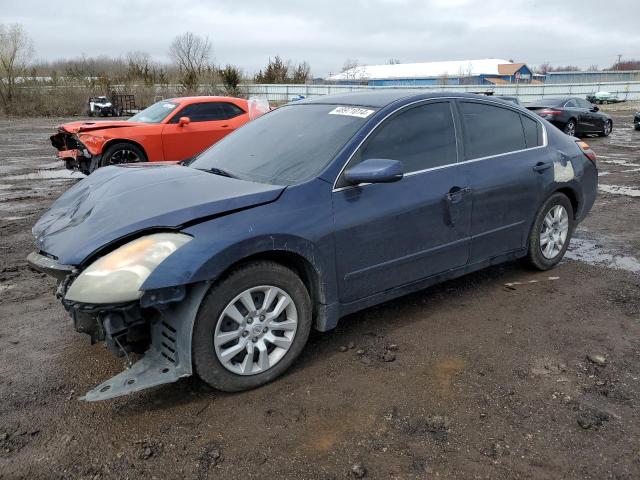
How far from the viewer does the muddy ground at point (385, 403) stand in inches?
94.9

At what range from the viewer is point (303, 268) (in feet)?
10.3

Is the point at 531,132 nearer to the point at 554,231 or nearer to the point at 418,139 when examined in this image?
the point at 554,231

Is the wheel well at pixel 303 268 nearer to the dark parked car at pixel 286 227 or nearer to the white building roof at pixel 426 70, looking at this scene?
the dark parked car at pixel 286 227

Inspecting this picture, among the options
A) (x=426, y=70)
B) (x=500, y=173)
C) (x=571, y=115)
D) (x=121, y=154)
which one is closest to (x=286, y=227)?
(x=500, y=173)

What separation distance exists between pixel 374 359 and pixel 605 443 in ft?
4.46

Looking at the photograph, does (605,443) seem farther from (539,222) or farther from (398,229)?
(539,222)

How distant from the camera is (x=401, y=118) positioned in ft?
12.0

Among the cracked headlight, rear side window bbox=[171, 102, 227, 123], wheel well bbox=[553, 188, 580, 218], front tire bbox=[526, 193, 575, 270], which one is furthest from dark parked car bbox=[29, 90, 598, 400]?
rear side window bbox=[171, 102, 227, 123]

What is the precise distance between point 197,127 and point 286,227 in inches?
305

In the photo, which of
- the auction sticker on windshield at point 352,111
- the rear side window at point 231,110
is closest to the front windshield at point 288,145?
the auction sticker on windshield at point 352,111

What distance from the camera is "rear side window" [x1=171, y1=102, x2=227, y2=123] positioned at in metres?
10.0

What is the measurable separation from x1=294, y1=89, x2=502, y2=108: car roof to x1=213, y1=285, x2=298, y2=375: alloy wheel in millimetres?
1631

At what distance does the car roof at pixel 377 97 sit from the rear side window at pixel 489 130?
0.16m

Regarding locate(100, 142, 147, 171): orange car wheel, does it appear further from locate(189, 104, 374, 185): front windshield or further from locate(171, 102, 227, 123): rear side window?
locate(189, 104, 374, 185): front windshield
